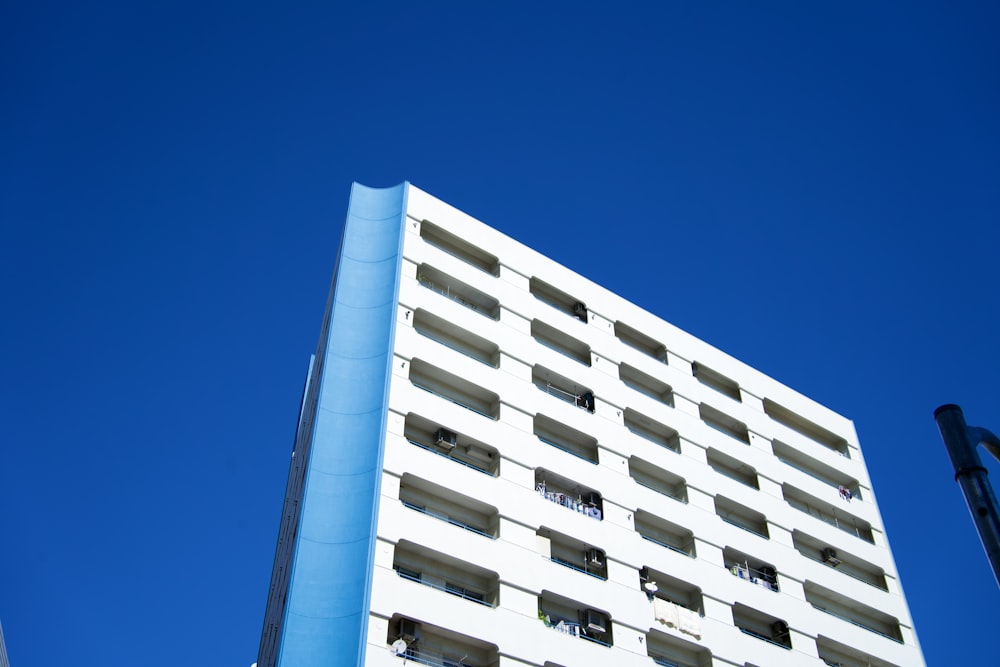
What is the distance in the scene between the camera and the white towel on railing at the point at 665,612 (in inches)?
1233

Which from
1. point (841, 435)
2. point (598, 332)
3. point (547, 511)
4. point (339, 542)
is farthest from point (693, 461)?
point (339, 542)

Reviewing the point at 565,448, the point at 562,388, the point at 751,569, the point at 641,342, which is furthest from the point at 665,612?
the point at 641,342

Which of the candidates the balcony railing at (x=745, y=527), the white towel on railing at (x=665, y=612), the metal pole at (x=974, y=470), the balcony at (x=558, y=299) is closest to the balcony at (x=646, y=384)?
the balcony at (x=558, y=299)

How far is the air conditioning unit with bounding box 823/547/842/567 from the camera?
39.6 m

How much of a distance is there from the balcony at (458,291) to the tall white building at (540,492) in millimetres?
81

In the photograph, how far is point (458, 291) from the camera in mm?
36219

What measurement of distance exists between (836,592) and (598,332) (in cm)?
1354

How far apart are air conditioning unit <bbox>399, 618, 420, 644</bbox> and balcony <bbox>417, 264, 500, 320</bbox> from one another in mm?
12667

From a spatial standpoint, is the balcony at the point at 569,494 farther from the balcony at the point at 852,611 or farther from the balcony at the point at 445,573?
the balcony at the point at 852,611

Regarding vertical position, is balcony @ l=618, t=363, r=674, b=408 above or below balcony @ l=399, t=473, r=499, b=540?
above

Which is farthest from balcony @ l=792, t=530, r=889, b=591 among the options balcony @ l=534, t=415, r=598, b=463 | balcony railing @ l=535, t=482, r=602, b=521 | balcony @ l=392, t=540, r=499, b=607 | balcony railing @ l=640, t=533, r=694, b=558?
balcony @ l=392, t=540, r=499, b=607

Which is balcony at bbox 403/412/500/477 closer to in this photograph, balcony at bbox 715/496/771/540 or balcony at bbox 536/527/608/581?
balcony at bbox 536/527/608/581

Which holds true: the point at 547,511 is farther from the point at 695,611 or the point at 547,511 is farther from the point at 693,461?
the point at 693,461

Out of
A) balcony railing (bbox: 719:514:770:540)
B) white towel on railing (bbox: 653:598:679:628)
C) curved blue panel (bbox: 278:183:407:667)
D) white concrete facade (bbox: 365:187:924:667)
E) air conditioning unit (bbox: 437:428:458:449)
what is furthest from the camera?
balcony railing (bbox: 719:514:770:540)
